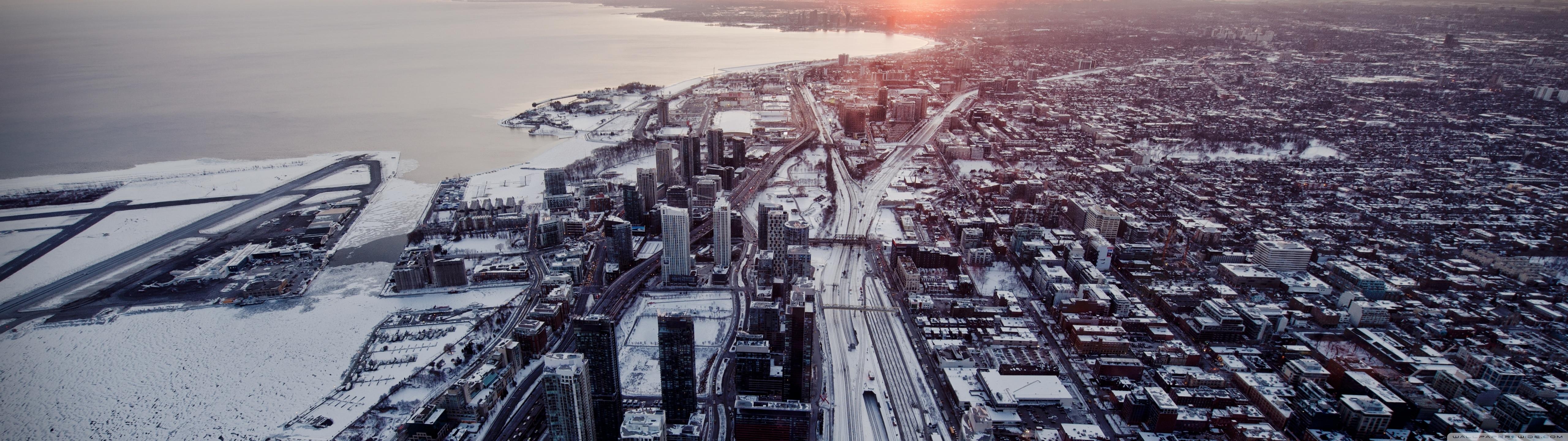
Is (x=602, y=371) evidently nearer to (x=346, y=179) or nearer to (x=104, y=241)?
(x=104, y=241)

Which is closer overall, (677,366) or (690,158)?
(677,366)

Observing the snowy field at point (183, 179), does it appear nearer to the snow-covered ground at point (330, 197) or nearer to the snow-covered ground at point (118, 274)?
the snow-covered ground at point (330, 197)

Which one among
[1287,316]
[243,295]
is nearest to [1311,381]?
[1287,316]

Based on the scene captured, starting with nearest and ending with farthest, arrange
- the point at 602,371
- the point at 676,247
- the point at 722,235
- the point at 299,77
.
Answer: the point at 602,371 < the point at 676,247 < the point at 722,235 < the point at 299,77

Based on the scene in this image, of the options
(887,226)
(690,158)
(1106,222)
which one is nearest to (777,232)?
(887,226)

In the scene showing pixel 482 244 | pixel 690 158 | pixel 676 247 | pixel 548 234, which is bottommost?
pixel 482 244

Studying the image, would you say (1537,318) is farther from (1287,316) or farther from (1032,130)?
(1032,130)
